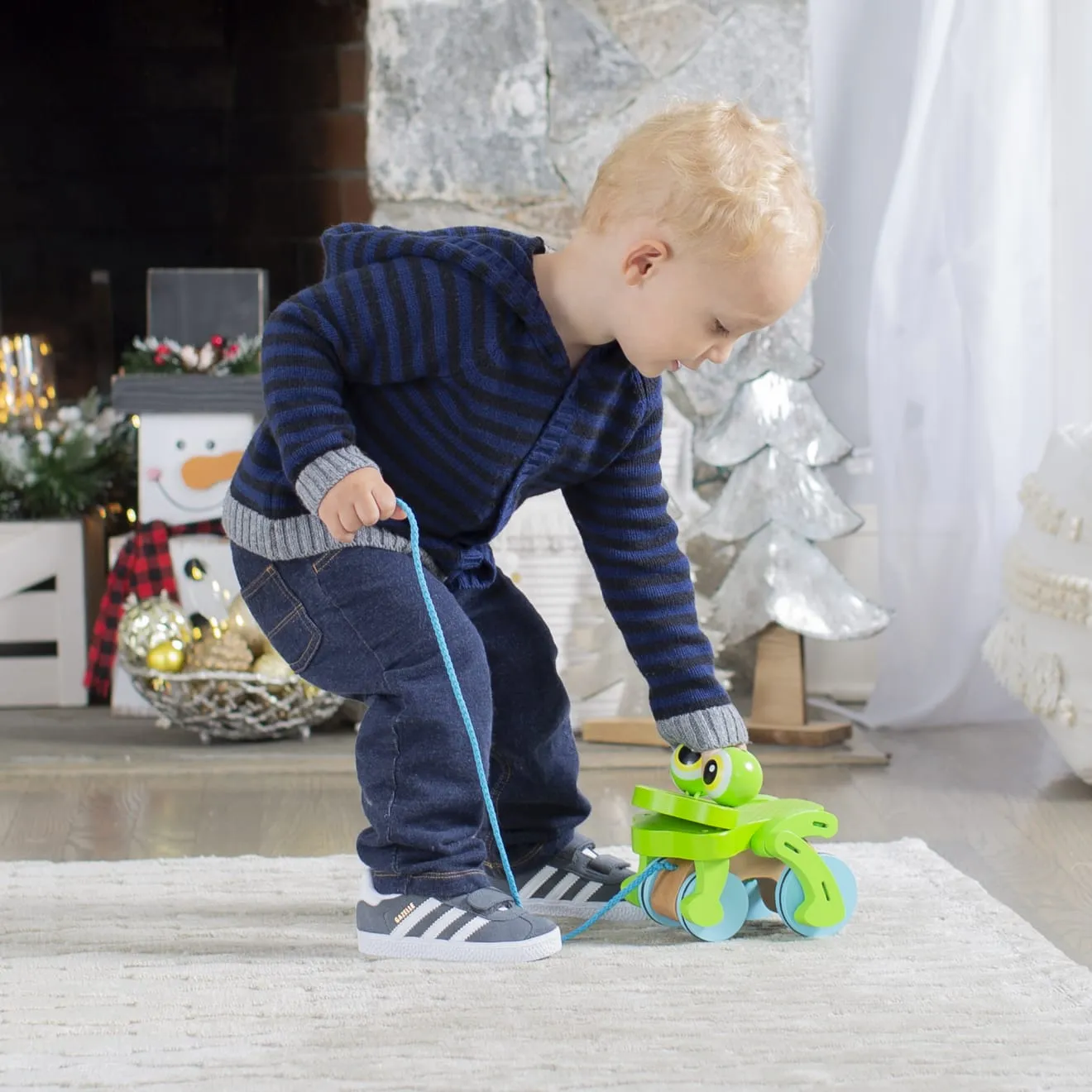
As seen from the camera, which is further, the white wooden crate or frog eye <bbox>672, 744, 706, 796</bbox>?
the white wooden crate

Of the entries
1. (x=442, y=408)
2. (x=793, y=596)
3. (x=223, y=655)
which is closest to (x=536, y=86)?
(x=793, y=596)

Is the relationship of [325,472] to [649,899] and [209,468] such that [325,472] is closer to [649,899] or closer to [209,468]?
[649,899]

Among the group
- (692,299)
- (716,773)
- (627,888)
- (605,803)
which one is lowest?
(605,803)

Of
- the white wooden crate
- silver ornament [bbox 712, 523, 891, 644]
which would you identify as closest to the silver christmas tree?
silver ornament [bbox 712, 523, 891, 644]

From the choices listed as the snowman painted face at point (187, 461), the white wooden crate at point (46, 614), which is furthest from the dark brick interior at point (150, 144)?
the snowman painted face at point (187, 461)

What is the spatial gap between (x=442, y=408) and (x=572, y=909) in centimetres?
42

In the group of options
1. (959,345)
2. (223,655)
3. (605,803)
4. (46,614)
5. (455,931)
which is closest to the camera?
(455,931)

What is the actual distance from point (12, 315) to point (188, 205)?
1.16 ft

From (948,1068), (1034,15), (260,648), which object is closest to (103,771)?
(260,648)

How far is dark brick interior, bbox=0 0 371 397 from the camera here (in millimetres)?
2631

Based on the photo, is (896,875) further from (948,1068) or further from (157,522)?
(157,522)

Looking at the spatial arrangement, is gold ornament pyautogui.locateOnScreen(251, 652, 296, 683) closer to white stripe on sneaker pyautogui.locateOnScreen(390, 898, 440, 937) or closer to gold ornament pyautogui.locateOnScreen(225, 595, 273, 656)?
gold ornament pyautogui.locateOnScreen(225, 595, 273, 656)

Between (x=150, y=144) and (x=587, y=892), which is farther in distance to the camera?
(x=150, y=144)

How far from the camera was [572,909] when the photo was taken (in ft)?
4.16
